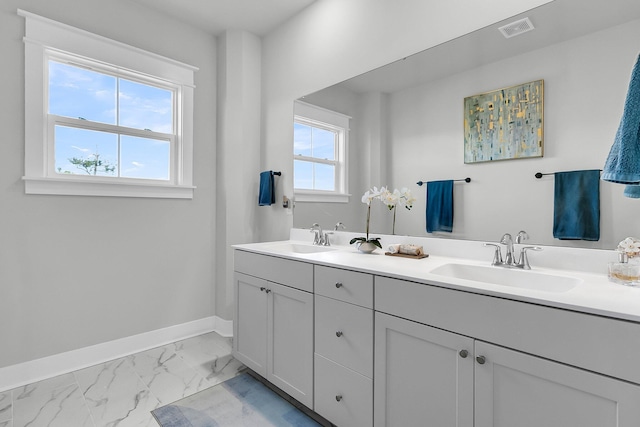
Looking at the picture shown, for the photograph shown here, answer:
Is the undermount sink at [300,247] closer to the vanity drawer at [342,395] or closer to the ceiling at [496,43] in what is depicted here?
the vanity drawer at [342,395]

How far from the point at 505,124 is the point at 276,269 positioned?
1438mm

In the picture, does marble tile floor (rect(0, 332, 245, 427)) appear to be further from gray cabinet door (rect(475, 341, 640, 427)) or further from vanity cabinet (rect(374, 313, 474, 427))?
gray cabinet door (rect(475, 341, 640, 427))

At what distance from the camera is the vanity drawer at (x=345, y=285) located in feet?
4.73

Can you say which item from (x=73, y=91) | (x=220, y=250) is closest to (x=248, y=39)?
(x=73, y=91)

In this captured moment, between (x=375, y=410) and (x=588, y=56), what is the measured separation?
5.67 feet

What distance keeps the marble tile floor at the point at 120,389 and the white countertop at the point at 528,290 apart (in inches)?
44.0

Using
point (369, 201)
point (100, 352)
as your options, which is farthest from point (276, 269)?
point (100, 352)

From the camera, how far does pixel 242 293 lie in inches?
87.7

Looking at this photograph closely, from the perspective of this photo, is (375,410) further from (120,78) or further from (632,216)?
(120,78)

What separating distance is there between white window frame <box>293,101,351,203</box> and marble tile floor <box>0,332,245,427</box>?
1379 mm

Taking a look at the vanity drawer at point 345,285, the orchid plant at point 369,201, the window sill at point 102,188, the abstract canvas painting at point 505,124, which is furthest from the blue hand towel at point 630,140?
the window sill at point 102,188

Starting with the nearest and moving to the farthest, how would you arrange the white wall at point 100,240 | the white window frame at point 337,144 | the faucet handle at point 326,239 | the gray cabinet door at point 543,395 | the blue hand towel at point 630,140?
the gray cabinet door at point 543,395, the blue hand towel at point 630,140, the white wall at point 100,240, the white window frame at point 337,144, the faucet handle at point 326,239

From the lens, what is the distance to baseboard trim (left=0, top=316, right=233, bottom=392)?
6.80 ft

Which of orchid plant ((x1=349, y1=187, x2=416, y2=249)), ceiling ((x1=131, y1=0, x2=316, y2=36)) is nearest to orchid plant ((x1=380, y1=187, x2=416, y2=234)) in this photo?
orchid plant ((x1=349, y1=187, x2=416, y2=249))
